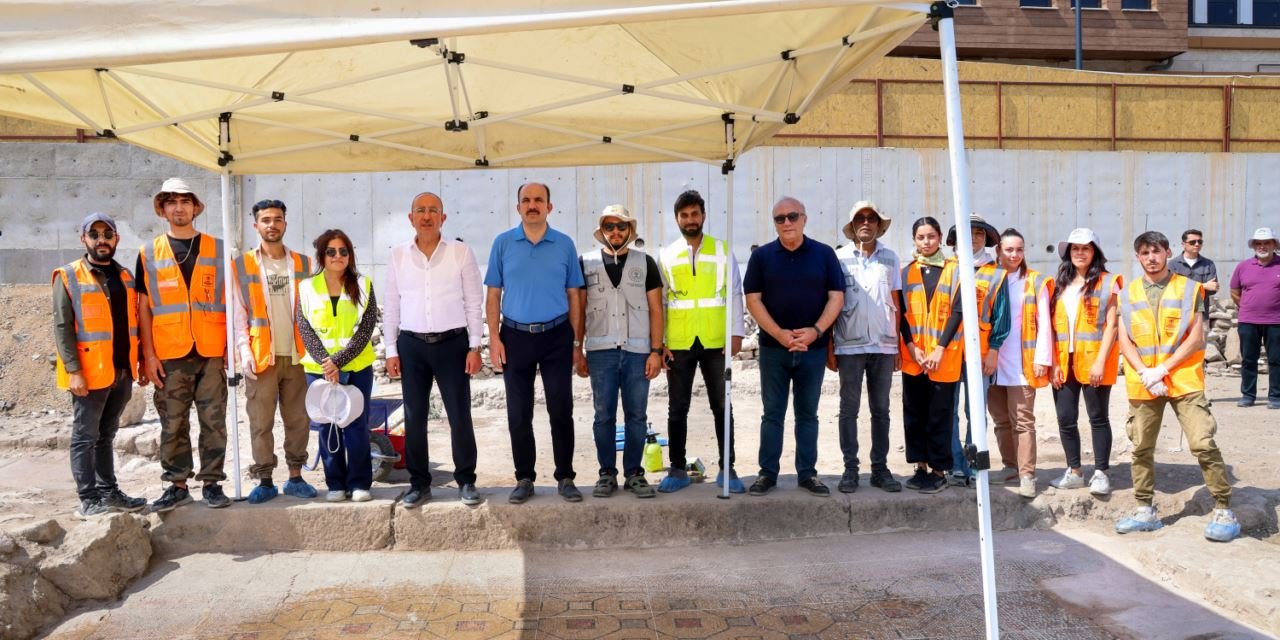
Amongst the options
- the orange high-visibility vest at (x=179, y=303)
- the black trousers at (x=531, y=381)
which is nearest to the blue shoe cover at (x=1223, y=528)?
the black trousers at (x=531, y=381)

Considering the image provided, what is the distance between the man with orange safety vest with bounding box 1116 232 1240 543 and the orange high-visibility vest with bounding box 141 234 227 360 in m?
5.63

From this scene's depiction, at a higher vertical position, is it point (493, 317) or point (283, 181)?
point (283, 181)

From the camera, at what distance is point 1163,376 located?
5238mm

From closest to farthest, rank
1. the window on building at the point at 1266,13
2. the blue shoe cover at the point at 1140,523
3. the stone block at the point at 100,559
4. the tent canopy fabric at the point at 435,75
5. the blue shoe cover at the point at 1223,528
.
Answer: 1. the tent canopy fabric at the point at 435,75
2. the stone block at the point at 100,559
3. the blue shoe cover at the point at 1223,528
4. the blue shoe cover at the point at 1140,523
5. the window on building at the point at 1266,13

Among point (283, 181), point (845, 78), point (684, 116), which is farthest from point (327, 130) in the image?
point (283, 181)

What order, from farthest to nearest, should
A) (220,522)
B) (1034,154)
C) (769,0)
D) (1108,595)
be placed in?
(1034,154) → (220,522) → (1108,595) → (769,0)

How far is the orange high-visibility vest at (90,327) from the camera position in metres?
5.11

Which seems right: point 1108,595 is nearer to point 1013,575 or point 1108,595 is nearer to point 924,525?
point 1013,575

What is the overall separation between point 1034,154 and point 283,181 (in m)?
14.6

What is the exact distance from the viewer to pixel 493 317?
542 centimetres

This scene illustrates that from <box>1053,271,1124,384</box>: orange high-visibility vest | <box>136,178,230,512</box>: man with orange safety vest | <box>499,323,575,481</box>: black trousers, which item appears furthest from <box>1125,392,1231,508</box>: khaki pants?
<box>136,178,230,512</box>: man with orange safety vest

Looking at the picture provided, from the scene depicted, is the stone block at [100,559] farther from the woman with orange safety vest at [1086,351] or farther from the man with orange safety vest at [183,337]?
the woman with orange safety vest at [1086,351]

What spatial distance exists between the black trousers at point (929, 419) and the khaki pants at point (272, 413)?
3901mm

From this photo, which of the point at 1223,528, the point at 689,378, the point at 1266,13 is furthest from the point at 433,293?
the point at 1266,13
